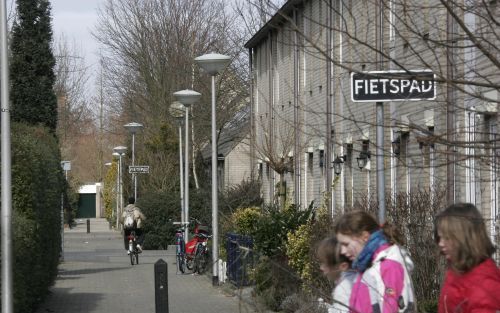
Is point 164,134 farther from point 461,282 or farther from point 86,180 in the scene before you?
point 86,180

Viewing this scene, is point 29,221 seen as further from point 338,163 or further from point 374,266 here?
point 374,266

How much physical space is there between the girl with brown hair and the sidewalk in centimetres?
753

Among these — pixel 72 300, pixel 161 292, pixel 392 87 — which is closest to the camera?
pixel 392 87

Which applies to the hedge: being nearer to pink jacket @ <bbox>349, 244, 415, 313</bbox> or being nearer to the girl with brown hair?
pink jacket @ <bbox>349, 244, 415, 313</bbox>

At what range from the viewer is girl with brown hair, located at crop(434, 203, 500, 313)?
187 inches

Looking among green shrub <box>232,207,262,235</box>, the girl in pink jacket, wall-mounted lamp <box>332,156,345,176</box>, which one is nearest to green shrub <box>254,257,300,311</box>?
wall-mounted lamp <box>332,156,345,176</box>

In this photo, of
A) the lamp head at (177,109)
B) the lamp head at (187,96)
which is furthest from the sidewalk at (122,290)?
the lamp head at (177,109)

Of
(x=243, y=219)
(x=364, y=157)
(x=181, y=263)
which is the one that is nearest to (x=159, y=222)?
(x=181, y=263)

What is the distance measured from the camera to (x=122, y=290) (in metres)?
22.2

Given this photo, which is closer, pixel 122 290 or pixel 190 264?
pixel 122 290

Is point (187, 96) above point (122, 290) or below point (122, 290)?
above

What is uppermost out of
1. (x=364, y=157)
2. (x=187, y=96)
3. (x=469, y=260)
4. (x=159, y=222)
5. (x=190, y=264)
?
(x=187, y=96)

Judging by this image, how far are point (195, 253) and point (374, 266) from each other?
21.7 metres

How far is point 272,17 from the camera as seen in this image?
23.5 feet
